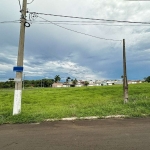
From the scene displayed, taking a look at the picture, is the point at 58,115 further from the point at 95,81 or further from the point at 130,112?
the point at 95,81

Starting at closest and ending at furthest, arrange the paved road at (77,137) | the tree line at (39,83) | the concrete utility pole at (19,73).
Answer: the paved road at (77,137)
the concrete utility pole at (19,73)
the tree line at (39,83)

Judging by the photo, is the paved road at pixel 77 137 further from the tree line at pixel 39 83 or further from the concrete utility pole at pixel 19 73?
the tree line at pixel 39 83

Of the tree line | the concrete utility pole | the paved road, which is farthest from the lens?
the tree line

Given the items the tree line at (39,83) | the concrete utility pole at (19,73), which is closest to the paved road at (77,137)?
the concrete utility pole at (19,73)

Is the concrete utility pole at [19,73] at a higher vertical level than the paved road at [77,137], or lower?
→ higher

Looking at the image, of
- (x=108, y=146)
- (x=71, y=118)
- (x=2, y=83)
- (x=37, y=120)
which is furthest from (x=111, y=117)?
(x=2, y=83)

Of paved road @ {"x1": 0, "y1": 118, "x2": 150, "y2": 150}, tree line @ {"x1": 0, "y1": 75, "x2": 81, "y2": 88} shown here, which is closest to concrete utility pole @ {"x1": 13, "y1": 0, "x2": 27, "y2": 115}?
paved road @ {"x1": 0, "y1": 118, "x2": 150, "y2": 150}

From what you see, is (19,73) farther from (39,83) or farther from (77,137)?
(39,83)

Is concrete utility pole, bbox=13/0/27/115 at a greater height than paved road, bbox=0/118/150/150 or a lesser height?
greater

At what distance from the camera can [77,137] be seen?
5000mm

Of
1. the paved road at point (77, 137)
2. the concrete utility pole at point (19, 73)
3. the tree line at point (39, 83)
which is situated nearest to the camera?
the paved road at point (77, 137)

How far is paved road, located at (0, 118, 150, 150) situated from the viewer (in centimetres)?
429

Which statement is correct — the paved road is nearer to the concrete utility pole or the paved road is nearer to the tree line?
the concrete utility pole

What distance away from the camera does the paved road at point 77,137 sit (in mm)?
4289
